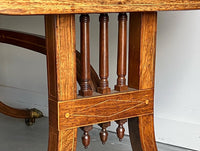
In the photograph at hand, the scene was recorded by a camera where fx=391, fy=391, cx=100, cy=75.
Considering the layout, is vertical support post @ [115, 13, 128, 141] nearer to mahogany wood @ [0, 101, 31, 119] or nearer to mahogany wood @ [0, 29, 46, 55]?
mahogany wood @ [0, 29, 46, 55]

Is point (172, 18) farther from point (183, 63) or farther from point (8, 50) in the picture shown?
point (8, 50)

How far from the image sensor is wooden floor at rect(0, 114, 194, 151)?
2032 mm

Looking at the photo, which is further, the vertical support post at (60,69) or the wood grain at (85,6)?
the vertical support post at (60,69)

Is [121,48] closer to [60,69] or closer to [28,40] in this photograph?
[60,69]

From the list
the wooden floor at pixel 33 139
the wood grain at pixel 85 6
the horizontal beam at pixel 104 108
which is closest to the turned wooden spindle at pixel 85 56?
the horizontal beam at pixel 104 108

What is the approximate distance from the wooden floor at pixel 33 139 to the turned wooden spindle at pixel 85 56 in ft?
2.52

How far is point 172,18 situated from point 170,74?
0.95 ft

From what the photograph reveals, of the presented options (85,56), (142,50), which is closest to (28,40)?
(85,56)

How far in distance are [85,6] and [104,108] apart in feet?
1.33

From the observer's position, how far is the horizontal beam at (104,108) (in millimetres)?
1266

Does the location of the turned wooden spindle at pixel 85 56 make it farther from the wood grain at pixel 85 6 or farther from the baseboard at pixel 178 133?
the baseboard at pixel 178 133

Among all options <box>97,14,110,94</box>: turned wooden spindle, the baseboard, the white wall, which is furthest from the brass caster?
<box>97,14,110,94</box>: turned wooden spindle

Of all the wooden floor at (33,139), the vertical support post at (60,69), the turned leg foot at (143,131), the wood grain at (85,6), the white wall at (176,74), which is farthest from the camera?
the wooden floor at (33,139)

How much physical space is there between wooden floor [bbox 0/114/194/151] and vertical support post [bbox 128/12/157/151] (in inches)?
21.4
